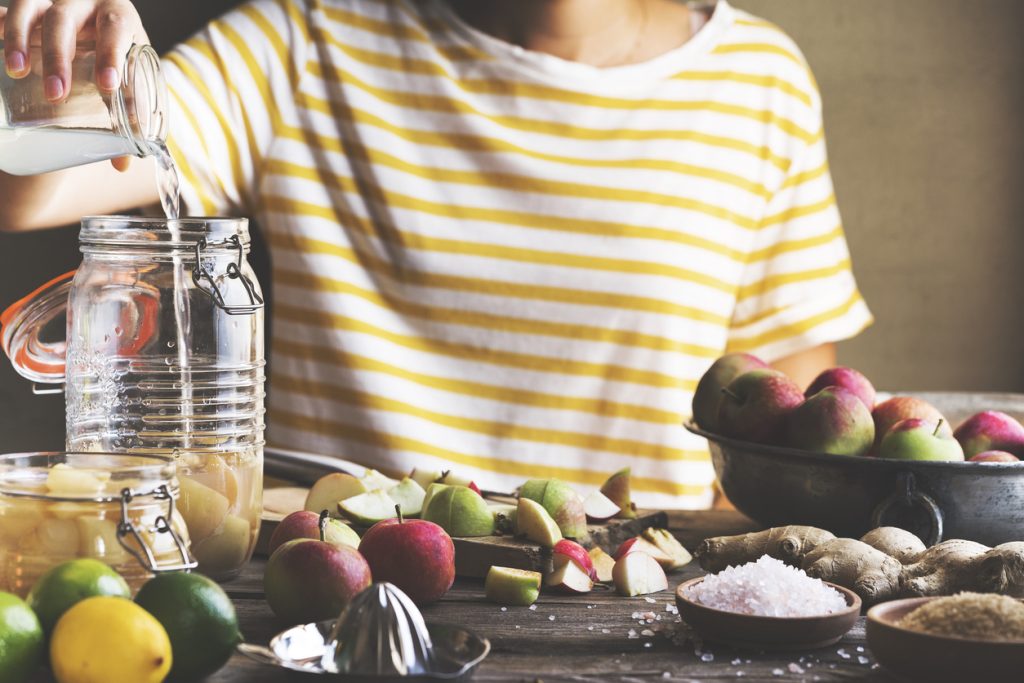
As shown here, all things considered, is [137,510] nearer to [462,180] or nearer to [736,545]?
[736,545]

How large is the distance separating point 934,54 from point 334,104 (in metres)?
1.20

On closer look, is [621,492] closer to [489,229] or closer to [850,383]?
[850,383]

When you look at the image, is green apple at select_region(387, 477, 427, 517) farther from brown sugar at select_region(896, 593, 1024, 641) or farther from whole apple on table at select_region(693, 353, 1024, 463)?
brown sugar at select_region(896, 593, 1024, 641)

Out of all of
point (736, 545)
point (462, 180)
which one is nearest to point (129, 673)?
point (736, 545)

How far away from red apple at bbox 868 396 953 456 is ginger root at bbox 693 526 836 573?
150 mm

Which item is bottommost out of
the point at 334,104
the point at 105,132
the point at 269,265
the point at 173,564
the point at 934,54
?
the point at 173,564

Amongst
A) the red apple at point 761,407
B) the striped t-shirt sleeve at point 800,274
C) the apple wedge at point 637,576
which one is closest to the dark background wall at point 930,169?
the striped t-shirt sleeve at point 800,274

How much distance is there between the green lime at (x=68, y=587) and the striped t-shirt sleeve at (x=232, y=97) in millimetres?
1124

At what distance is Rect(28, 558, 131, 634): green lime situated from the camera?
27.7 inches

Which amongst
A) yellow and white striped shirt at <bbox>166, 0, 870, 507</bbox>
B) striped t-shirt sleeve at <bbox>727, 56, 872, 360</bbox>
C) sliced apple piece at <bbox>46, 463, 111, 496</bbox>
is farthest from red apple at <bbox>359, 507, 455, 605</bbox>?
striped t-shirt sleeve at <bbox>727, 56, 872, 360</bbox>

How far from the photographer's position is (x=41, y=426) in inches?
80.4

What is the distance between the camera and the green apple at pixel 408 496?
110cm

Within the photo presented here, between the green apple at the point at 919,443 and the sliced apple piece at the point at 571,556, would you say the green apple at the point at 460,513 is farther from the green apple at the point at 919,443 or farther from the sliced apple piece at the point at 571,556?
the green apple at the point at 919,443

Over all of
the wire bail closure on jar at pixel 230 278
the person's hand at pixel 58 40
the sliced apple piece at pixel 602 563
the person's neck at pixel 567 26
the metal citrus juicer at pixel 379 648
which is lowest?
the sliced apple piece at pixel 602 563
